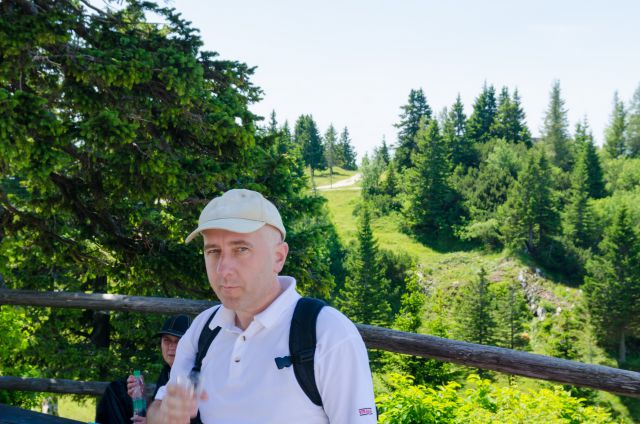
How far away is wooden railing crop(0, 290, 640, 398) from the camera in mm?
3352

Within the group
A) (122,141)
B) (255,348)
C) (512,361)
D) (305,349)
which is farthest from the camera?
(122,141)

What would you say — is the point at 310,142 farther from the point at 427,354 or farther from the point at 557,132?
the point at 427,354

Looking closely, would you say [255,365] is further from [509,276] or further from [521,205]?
[521,205]

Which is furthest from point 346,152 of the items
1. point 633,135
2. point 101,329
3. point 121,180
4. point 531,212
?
point 121,180

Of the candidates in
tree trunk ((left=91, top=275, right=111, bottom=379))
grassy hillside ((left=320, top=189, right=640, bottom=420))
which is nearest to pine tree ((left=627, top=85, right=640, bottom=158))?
grassy hillside ((left=320, top=189, right=640, bottom=420))

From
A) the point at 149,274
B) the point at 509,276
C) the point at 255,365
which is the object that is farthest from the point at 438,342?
the point at 509,276

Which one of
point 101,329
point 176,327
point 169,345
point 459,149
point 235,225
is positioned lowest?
point 101,329

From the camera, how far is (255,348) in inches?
81.4

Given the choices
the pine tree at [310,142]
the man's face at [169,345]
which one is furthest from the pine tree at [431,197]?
the man's face at [169,345]

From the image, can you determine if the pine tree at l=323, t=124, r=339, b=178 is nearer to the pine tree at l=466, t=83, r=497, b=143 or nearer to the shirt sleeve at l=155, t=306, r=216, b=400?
the pine tree at l=466, t=83, r=497, b=143

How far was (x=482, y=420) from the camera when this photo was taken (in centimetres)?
690

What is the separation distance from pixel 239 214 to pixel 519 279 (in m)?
57.2

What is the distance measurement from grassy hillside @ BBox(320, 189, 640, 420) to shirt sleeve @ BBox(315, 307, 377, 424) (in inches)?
1527

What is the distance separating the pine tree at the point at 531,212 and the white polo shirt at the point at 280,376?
6036 centimetres
